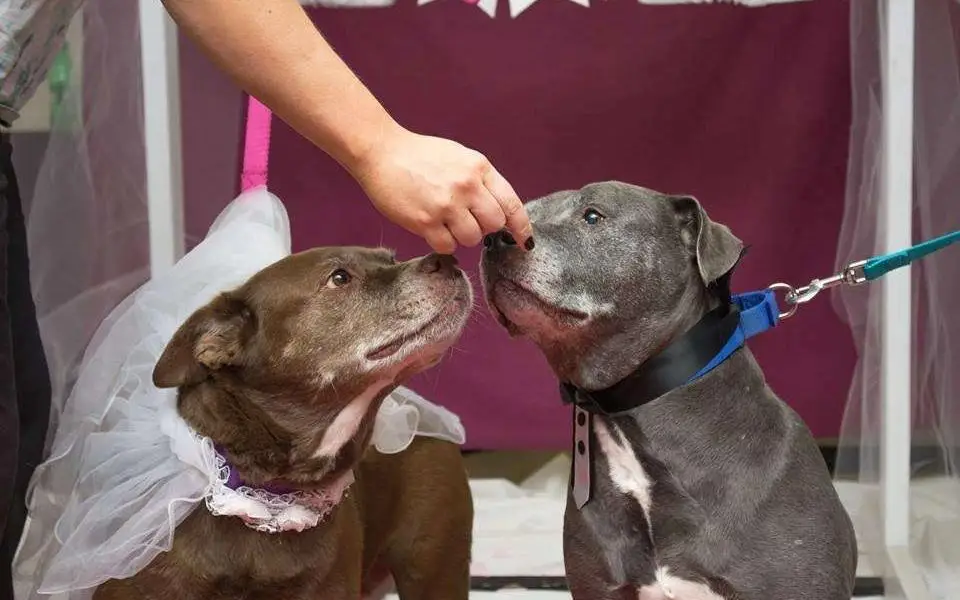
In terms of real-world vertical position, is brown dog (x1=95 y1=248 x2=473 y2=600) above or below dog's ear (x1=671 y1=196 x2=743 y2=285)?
below

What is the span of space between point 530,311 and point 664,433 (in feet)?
0.83

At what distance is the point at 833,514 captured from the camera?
5.38 ft

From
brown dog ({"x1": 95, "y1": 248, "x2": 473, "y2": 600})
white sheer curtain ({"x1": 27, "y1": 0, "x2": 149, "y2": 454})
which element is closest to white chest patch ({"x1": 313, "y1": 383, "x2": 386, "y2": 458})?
brown dog ({"x1": 95, "y1": 248, "x2": 473, "y2": 600})

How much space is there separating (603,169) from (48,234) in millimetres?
1391

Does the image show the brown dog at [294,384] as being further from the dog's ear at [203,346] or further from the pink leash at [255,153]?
the pink leash at [255,153]

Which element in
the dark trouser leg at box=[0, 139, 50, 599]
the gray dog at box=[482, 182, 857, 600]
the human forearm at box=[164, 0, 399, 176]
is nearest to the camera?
Result: the human forearm at box=[164, 0, 399, 176]

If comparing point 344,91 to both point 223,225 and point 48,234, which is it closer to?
point 223,225

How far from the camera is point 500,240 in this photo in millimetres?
1623

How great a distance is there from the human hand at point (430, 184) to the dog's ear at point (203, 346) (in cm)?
43

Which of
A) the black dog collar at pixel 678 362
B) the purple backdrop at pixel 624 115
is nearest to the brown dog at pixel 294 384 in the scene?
the black dog collar at pixel 678 362

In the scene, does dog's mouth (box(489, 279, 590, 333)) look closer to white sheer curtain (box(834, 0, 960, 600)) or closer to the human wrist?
the human wrist

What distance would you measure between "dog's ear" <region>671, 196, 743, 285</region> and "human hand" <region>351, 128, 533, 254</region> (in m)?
0.39

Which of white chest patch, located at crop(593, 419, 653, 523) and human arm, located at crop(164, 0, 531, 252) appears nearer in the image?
human arm, located at crop(164, 0, 531, 252)

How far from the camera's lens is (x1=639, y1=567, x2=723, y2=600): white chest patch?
1.59 m
